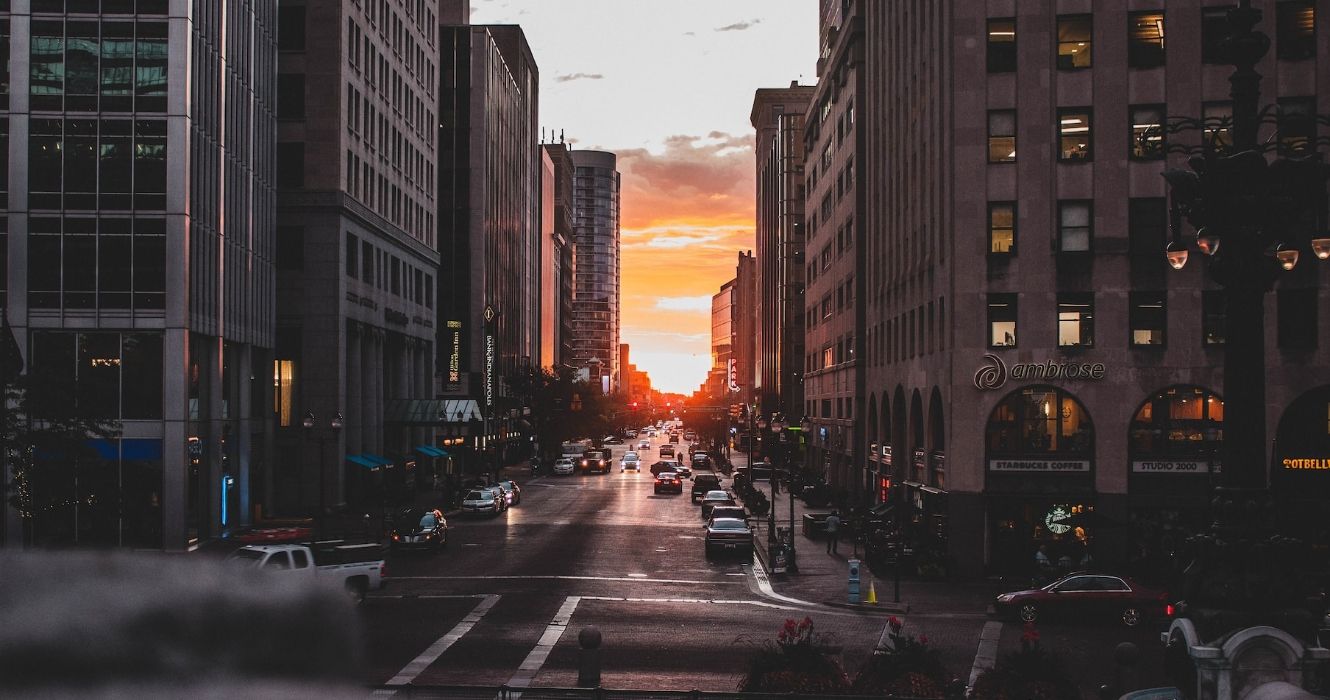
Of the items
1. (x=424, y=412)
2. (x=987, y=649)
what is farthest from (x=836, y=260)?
(x=987, y=649)

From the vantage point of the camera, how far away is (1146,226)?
129 feet

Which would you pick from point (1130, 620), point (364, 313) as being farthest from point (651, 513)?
point (1130, 620)

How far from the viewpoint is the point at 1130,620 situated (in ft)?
94.7

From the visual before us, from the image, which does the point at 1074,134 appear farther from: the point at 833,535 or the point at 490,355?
the point at 490,355

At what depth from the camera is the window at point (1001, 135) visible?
40.4m

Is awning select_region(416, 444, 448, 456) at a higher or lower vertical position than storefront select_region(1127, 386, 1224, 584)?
lower

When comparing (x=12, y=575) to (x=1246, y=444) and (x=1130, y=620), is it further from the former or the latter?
(x=1130, y=620)

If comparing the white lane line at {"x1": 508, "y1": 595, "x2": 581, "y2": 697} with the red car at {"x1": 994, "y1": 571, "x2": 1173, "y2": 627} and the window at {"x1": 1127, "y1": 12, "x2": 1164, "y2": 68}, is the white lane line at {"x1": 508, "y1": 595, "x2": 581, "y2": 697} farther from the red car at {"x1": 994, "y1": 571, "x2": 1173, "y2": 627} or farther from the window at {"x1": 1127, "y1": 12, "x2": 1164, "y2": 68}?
the window at {"x1": 1127, "y1": 12, "x2": 1164, "y2": 68}

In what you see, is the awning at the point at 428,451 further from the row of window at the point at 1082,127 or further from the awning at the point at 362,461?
the row of window at the point at 1082,127

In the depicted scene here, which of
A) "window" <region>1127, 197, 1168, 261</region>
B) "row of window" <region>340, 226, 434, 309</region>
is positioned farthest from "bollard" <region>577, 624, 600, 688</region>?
"row of window" <region>340, 226, 434, 309</region>

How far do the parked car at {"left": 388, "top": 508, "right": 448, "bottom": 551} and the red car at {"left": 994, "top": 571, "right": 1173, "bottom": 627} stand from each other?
2227 centimetres

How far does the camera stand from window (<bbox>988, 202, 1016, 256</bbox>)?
4028cm

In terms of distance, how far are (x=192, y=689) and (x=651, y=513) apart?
56540mm

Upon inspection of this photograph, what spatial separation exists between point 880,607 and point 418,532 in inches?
732
